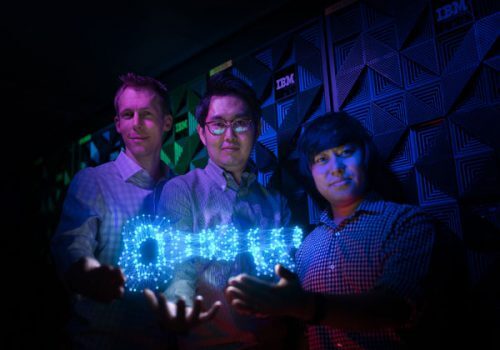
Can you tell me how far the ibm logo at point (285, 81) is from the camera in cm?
298

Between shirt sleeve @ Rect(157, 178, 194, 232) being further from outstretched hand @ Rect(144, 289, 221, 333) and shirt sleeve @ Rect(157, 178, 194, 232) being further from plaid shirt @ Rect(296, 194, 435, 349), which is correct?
plaid shirt @ Rect(296, 194, 435, 349)

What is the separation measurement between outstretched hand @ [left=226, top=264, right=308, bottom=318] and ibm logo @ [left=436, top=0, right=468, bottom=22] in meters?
1.89

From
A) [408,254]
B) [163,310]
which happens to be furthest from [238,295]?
[408,254]

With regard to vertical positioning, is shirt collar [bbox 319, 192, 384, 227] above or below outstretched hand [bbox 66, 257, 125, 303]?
above

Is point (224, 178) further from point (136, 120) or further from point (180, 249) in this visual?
point (136, 120)

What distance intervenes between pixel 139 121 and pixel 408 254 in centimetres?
187

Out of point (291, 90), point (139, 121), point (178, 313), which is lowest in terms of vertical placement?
point (178, 313)

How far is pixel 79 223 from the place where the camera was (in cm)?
230

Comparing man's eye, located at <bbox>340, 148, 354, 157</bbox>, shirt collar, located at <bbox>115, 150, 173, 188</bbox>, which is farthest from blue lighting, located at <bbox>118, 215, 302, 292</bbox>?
man's eye, located at <bbox>340, 148, 354, 157</bbox>

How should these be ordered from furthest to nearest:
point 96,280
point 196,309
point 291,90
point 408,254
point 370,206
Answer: point 291,90 → point 370,206 → point 96,280 → point 408,254 → point 196,309

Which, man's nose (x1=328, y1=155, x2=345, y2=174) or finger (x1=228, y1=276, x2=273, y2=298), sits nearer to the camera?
finger (x1=228, y1=276, x2=273, y2=298)

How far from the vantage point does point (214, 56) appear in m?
3.62

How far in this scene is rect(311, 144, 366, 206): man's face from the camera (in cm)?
213

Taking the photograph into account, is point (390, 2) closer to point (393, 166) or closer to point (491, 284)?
point (393, 166)
